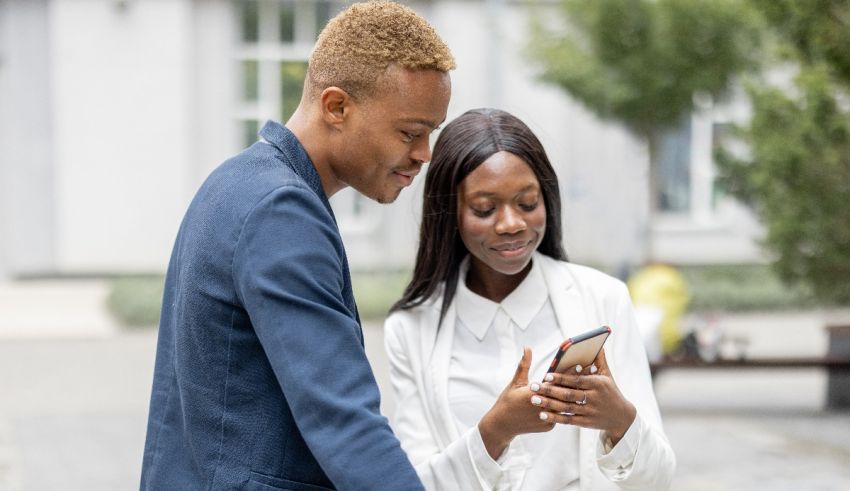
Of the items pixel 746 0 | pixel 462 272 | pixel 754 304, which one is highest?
pixel 746 0

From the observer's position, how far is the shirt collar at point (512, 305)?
269cm

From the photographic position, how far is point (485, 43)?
19781 millimetres

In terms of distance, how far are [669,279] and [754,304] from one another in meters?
7.90

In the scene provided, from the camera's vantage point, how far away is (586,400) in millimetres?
2234

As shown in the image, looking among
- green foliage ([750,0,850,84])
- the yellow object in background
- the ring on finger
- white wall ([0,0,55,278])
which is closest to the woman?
the ring on finger

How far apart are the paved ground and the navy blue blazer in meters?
3.49

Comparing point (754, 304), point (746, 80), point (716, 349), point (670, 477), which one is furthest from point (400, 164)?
point (754, 304)

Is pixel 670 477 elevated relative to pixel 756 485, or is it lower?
elevated

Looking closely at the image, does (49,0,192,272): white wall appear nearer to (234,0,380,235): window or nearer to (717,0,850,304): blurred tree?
(234,0,380,235): window

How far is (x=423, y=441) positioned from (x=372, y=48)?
0.98m

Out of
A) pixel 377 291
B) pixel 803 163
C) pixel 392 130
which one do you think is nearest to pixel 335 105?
pixel 392 130

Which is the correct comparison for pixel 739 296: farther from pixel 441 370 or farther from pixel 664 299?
pixel 441 370

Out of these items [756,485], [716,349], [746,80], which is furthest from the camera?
[716,349]

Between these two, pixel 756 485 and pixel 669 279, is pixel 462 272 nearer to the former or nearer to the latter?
pixel 756 485
